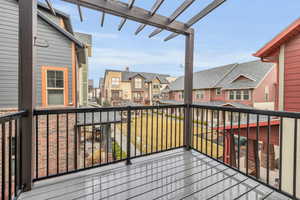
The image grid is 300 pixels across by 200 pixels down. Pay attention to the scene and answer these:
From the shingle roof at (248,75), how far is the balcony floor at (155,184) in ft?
37.1

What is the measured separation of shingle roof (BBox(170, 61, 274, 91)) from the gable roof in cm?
851

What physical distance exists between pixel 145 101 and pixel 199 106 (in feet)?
56.7

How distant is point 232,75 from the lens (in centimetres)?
1313

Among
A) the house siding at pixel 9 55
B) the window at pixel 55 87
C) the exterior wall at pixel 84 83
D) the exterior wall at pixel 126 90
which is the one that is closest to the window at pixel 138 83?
the exterior wall at pixel 126 90

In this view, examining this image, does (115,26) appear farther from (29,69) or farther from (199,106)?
(199,106)

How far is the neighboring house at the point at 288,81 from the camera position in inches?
111

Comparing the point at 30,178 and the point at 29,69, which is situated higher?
the point at 29,69

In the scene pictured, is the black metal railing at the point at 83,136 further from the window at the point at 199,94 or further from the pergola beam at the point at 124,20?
the window at the point at 199,94

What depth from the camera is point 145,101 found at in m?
19.8

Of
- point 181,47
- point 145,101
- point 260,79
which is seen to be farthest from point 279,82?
point 145,101

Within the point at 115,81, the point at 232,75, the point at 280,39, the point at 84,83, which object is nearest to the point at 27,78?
the point at 280,39

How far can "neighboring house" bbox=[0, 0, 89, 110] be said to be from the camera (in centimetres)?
397

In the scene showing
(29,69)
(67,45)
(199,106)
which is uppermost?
(67,45)

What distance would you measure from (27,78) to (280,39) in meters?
4.65
